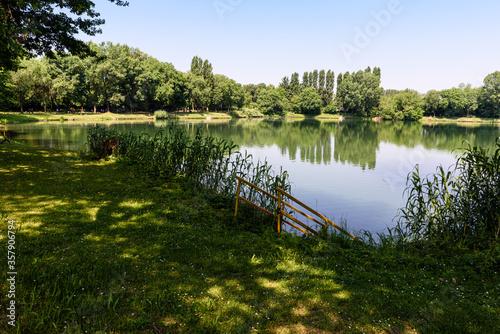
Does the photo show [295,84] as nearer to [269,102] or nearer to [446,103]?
[269,102]

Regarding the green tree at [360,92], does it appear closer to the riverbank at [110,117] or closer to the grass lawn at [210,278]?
the riverbank at [110,117]

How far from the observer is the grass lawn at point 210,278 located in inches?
150

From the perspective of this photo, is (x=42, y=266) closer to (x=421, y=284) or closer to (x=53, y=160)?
(x=421, y=284)

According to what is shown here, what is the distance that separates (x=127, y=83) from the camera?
74.8m

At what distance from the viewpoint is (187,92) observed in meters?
84.2

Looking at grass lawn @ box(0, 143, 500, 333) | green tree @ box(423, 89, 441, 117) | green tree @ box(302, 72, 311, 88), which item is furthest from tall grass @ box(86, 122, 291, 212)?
green tree @ box(302, 72, 311, 88)

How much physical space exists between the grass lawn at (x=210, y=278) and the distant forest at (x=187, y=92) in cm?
3507

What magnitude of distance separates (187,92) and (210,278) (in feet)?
278

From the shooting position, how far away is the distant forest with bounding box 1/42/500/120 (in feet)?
205

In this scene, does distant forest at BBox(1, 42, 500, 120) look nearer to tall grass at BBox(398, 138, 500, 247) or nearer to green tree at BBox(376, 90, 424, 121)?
green tree at BBox(376, 90, 424, 121)

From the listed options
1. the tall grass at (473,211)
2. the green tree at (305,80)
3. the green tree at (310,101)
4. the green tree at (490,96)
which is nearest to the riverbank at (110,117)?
the green tree at (490,96)

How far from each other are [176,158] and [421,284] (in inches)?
410

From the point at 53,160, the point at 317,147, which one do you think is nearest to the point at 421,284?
the point at 53,160

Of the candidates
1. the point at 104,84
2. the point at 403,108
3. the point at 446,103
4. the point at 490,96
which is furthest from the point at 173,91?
the point at 490,96
